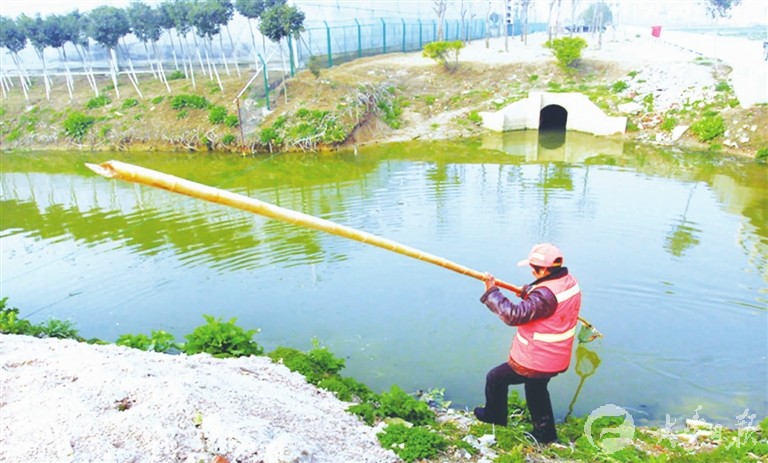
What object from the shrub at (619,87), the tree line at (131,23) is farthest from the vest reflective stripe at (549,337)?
the shrub at (619,87)

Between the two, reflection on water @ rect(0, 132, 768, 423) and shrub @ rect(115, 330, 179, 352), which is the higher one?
shrub @ rect(115, 330, 179, 352)

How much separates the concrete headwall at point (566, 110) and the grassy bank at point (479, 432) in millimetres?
20013

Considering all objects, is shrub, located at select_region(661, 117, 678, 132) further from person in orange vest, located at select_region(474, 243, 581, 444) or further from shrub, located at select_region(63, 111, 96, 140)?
shrub, located at select_region(63, 111, 96, 140)

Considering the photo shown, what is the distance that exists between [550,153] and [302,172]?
9.57 m

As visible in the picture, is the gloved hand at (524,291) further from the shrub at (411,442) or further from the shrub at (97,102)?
the shrub at (97,102)

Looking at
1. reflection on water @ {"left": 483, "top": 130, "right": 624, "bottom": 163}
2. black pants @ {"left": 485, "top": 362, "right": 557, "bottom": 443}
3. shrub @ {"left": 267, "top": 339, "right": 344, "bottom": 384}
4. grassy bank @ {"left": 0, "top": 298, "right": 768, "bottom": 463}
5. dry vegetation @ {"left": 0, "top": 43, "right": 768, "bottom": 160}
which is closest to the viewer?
grassy bank @ {"left": 0, "top": 298, "right": 768, "bottom": 463}

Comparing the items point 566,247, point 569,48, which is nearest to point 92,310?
point 566,247

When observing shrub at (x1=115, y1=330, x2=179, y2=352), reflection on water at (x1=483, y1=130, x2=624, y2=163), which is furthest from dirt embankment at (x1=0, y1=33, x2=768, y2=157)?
shrub at (x1=115, y1=330, x2=179, y2=352)

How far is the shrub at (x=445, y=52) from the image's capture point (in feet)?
100

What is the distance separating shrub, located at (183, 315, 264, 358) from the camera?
694cm

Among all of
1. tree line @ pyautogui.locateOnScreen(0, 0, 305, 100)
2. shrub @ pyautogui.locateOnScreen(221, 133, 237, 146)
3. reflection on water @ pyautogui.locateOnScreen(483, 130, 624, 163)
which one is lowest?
reflection on water @ pyautogui.locateOnScreen(483, 130, 624, 163)

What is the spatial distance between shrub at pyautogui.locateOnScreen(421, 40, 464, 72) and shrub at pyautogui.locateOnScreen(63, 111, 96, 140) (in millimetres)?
17979

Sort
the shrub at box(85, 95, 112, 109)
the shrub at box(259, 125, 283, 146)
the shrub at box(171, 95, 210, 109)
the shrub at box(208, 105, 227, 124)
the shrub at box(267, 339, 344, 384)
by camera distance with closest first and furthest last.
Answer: the shrub at box(267, 339, 344, 384) < the shrub at box(259, 125, 283, 146) < the shrub at box(208, 105, 227, 124) < the shrub at box(171, 95, 210, 109) < the shrub at box(85, 95, 112, 109)

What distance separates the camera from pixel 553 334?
15.8 feet
